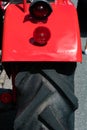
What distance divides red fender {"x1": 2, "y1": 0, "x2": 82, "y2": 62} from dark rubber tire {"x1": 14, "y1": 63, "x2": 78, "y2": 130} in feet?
0.35

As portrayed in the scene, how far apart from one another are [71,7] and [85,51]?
273 cm

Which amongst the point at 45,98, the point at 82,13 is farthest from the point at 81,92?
the point at 82,13

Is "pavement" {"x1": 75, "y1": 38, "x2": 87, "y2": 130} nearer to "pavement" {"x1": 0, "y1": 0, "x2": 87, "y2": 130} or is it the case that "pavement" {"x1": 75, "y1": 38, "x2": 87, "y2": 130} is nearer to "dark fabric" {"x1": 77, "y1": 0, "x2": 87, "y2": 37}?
"pavement" {"x1": 0, "y1": 0, "x2": 87, "y2": 130}

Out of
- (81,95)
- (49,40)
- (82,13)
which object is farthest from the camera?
(82,13)

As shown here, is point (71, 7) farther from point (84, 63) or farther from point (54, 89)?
point (84, 63)

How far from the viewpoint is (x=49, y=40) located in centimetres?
240

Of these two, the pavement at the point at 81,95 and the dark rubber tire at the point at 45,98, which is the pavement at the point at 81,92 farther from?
the dark rubber tire at the point at 45,98

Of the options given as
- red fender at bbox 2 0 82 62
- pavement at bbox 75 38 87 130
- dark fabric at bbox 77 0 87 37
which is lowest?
dark fabric at bbox 77 0 87 37

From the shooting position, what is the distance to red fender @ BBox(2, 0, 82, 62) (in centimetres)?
237

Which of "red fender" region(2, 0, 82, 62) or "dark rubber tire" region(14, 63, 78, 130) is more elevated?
"red fender" region(2, 0, 82, 62)

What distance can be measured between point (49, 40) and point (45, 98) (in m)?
0.32

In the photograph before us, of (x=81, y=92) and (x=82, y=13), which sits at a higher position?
(x=81, y=92)

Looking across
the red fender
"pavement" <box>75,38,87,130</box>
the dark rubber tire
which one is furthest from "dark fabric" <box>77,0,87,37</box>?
the dark rubber tire

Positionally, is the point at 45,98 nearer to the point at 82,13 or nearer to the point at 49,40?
the point at 49,40
